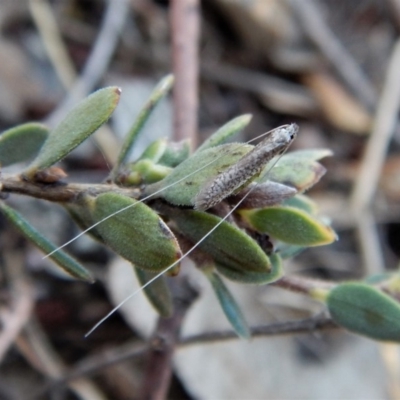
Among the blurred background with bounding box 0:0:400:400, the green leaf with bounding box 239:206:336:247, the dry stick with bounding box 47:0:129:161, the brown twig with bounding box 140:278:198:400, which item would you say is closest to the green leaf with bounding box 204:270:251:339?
the green leaf with bounding box 239:206:336:247

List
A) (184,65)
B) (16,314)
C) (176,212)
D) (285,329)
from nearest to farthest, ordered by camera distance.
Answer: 1. (176,212)
2. (285,329)
3. (184,65)
4. (16,314)

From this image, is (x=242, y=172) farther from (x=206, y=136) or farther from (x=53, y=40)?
(x=53, y=40)

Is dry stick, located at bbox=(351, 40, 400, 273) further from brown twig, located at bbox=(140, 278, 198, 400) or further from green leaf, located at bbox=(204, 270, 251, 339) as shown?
green leaf, located at bbox=(204, 270, 251, 339)

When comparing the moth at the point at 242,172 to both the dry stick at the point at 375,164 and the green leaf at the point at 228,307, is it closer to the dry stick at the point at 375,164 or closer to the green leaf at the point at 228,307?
the green leaf at the point at 228,307

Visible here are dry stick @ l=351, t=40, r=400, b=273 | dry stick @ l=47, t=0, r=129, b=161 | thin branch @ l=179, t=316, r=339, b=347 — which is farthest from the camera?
dry stick @ l=351, t=40, r=400, b=273

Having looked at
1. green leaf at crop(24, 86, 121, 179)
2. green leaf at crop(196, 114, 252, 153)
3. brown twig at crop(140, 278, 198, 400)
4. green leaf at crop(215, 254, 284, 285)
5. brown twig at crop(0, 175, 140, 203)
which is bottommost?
brown twig at crop(140, 278, 198, 400)

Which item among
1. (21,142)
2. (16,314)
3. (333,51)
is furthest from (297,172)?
(333,51)
